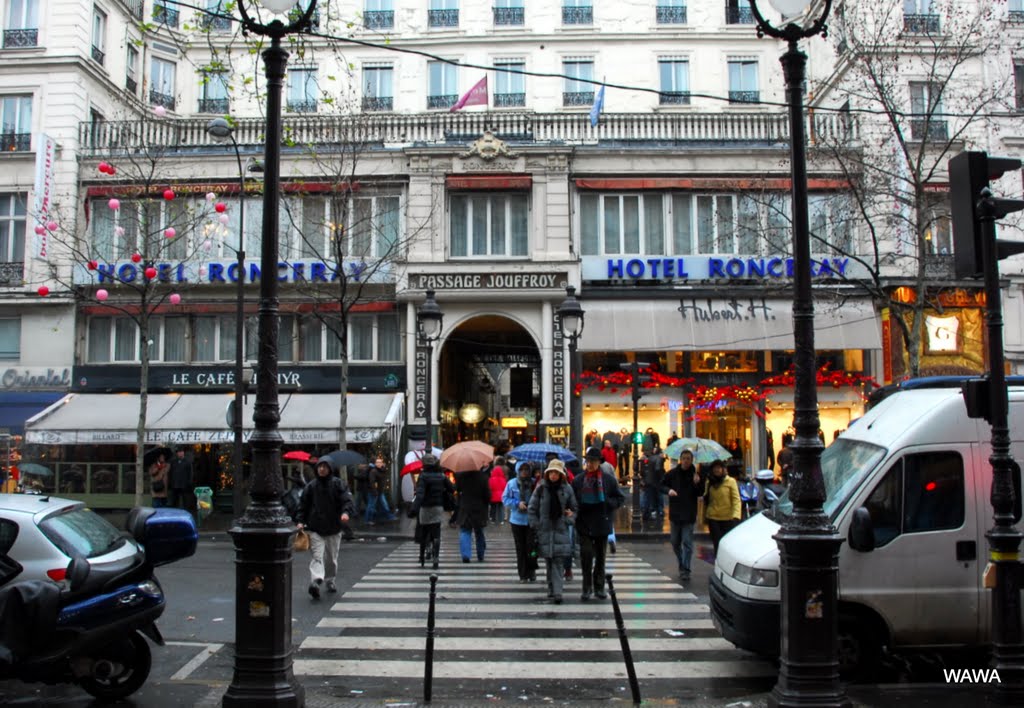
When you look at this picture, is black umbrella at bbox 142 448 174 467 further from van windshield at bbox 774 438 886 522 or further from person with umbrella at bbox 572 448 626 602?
van windshield at bbox 774 438 886 522

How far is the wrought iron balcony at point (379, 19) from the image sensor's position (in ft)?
96.7

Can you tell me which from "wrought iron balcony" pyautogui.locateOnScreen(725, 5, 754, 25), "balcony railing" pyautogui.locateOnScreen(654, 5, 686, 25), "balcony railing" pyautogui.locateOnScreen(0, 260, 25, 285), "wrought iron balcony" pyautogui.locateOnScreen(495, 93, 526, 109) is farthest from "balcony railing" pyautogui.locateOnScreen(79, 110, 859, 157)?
"balcony railing" pyautogui.locateOnScreen(654, 5, 686, 25)

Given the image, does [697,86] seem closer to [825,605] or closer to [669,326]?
[669,326]

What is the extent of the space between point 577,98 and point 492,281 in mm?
8429

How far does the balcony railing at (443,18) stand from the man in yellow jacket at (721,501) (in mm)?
22215

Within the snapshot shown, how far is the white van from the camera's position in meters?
7.10

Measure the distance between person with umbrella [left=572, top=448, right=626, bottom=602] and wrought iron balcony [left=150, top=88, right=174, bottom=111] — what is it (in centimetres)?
2444

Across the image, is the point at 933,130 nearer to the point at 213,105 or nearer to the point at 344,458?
the point at 344,458

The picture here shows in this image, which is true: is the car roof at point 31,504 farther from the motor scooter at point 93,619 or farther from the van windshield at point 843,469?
the van windshield at point 843,469

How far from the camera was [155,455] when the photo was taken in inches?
896

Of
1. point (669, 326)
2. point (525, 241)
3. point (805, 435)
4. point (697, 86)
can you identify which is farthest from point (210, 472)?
point (805, 435)

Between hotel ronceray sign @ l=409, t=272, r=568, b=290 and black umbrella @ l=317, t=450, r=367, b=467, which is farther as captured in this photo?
hotel ronceray sign @ l=409, t=272, r=568, b=290

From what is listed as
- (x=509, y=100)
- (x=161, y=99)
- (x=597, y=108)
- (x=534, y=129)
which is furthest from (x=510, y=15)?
(x=161, y=99)

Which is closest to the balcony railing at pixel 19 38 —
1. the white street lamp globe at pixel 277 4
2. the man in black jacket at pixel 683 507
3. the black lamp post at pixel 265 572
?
the man in black jacket at pixel 683 507
